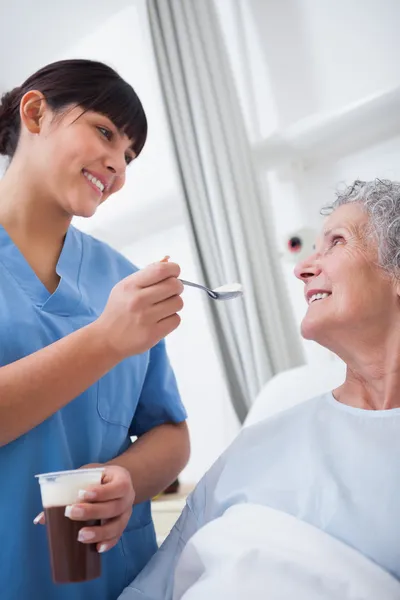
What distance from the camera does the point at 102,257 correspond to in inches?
56.7

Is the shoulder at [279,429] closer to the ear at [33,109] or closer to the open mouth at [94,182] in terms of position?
the open mouth at [94,182]

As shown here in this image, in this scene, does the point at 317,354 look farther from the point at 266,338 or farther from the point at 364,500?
the point at 364,500

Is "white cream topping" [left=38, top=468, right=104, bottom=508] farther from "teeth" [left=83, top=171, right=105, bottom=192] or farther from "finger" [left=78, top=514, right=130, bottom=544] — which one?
"teeth" [left=83, top=171, right=105, bottom=192]

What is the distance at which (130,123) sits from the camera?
1.35m

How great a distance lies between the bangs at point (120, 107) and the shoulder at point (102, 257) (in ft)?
0.85

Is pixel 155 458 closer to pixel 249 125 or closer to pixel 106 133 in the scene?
pixel 106 133

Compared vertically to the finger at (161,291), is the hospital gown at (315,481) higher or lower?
lower

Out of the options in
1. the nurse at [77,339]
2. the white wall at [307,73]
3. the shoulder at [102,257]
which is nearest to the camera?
the nurse at [77,339]

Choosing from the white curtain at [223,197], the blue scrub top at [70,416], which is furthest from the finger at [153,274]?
the white curtain at [223,197]

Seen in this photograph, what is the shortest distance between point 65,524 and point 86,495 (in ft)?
0.17

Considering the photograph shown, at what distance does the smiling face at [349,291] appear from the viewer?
3.95ft

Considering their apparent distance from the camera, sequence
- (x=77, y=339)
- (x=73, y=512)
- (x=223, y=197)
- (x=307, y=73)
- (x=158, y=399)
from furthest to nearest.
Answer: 1. (x=223, y=197)
2. (x=307, y=73)
3. (x=158, y=399)
4. (x=77, y=339)
5. (x=73, y=512)

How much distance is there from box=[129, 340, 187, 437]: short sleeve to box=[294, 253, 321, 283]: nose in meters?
0.38

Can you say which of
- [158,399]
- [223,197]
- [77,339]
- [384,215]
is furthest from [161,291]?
[223,197]
